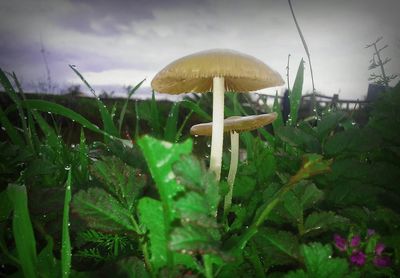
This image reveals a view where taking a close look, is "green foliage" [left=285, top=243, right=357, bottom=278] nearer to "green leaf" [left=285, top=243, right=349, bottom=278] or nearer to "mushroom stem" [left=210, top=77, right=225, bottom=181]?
"green leaf" [left=285, top=243, right=349, bottom=278]

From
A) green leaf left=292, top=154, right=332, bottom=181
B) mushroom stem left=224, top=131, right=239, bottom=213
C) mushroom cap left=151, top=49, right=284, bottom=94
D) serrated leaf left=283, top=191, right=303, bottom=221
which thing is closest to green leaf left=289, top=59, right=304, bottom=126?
mushroom stem left=224, top=131, right=239, bottom=213

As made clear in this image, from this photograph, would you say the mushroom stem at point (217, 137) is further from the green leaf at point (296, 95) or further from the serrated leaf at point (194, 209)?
the green leaf at point (296, 95)

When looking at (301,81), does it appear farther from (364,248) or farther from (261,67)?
(364,248)

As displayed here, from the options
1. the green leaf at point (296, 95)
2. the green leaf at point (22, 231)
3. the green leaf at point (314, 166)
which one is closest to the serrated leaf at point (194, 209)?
the green leaf at point (314, 166)

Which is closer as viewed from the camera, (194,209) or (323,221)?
(194,209)

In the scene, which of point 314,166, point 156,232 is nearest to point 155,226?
point 156,232

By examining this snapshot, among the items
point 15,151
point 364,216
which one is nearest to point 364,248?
point 364,216

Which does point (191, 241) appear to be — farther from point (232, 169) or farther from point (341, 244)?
point (232, 169)
